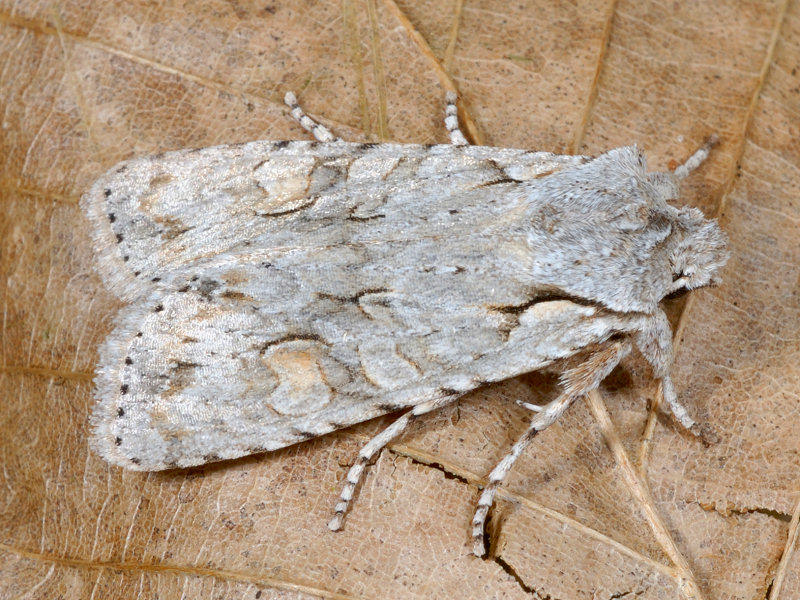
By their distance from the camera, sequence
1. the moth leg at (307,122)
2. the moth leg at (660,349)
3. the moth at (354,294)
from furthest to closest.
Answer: the moth leg at (307,122)
the moth leg at (660,349)
the moth at (354,294)

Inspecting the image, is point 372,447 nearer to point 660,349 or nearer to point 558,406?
point 558,406

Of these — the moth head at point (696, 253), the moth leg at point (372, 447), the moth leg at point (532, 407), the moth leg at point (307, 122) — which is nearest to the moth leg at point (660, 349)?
the moth head at point (696, 253)

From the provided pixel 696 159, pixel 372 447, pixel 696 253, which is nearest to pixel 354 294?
pixel 372 447

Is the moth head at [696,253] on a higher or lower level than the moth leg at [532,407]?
higher

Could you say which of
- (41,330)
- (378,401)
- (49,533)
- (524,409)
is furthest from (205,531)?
(524,409)

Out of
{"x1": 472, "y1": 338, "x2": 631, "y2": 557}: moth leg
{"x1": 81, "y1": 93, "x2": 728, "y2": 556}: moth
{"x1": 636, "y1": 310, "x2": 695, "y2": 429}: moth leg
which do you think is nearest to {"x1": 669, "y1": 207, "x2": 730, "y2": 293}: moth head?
{"x1": 81, "y1": 93, "x2": 728, "y2": 556}: moth

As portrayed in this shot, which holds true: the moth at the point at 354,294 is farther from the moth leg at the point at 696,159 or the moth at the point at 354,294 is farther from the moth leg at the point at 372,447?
the moth leg at the point at 696,159

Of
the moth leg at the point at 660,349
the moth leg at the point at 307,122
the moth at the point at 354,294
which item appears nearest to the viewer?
the moth at the point at 354,294
